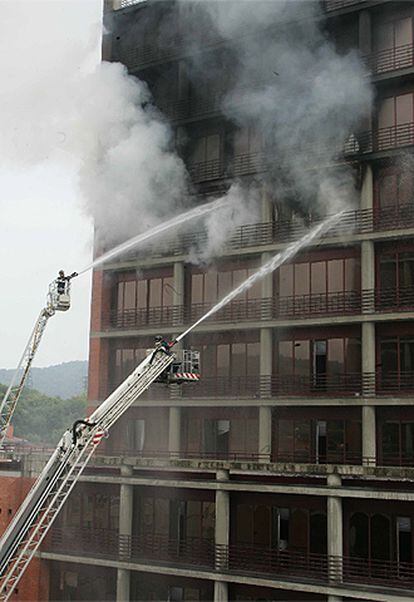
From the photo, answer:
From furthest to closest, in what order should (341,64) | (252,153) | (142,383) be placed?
1. (252,153)
2. (341,64)
3. (142,383)

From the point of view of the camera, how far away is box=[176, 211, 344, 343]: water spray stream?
34.2 m

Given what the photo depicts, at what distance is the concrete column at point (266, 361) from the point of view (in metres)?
34.7

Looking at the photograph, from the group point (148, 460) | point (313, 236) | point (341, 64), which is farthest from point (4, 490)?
point (341, 64)

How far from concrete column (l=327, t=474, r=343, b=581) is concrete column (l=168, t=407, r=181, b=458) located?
10345 millimetres

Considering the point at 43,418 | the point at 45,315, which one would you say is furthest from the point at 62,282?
the point at 43,418

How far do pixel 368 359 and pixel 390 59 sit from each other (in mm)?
12612

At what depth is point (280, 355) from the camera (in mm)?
34969

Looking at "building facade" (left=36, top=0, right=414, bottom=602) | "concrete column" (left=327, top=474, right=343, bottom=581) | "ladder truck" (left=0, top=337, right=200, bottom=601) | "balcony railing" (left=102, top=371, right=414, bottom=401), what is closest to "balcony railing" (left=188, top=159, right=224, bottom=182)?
"building facade" (left=36, top=0, right=414, bottom=602)

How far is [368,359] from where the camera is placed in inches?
1276

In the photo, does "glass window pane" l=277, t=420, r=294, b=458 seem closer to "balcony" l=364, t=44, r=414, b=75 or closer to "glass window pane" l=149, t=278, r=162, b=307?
"glass window pane" l=149, t=278, r=162, b=307

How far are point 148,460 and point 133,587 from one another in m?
5.11

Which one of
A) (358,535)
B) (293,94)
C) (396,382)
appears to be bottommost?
(358,535)

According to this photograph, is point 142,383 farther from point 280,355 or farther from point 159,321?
point 159,321

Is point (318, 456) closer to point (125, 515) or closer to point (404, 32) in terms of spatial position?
point (125, 515)
